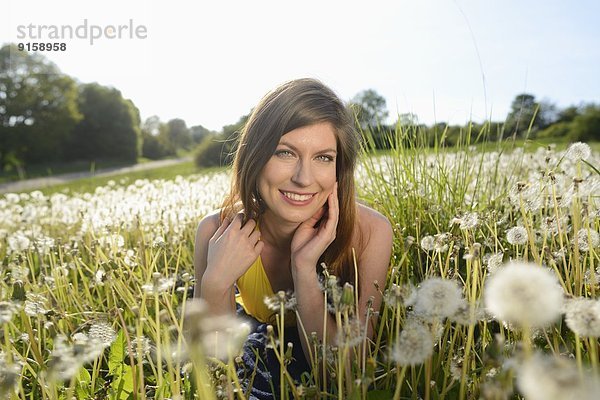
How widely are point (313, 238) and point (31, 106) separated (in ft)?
128

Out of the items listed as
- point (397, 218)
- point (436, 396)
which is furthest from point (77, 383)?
point (397, 218)

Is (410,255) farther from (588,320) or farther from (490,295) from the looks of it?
(490,295)

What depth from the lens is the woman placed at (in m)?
2.68

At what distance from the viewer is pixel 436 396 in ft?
5.88

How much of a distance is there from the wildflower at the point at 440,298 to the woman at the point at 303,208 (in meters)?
1.24

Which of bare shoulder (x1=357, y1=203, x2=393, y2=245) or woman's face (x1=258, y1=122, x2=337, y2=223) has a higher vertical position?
woman's face (x1=258, y1=122, x2=337, y2=223)

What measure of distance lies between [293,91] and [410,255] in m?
1.24

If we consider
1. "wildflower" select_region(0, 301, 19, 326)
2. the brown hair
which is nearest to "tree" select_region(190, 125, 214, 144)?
the brown hair

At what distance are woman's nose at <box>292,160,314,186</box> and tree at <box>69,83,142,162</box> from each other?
47754 millimetres

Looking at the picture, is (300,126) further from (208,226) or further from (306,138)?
(208,226)

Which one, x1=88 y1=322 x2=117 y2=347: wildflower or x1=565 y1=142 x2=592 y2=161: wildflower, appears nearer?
x1=88 y1=322 x2=117 y2=347: wildflower

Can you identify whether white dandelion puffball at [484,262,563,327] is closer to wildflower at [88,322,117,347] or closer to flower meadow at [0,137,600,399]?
flower meadow at [0,137,600,399]

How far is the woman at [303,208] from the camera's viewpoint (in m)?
2.68

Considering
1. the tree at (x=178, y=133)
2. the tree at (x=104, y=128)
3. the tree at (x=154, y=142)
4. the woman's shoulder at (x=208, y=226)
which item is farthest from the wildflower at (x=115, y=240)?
the tree at (x=178, y=133)
